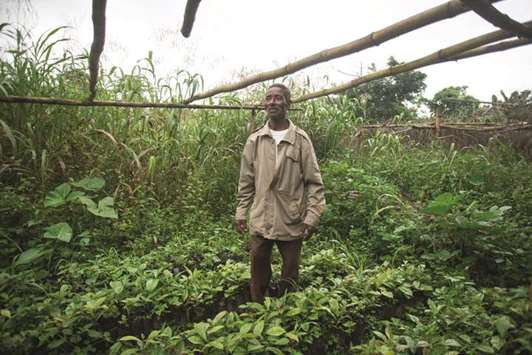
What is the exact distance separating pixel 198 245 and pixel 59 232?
1.23 meters

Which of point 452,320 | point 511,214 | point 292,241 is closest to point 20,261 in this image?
point 292,241

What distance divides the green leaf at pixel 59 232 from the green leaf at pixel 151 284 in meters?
0.98

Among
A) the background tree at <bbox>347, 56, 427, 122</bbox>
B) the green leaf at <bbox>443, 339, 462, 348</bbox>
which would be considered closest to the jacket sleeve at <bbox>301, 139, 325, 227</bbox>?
the green leaf at <bbox>443, 339, 462, 348</bbox>

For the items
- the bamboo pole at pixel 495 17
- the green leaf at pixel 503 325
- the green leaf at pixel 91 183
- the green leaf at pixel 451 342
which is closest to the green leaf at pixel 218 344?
the green leaf at pixel 451 342

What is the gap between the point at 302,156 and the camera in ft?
8.47

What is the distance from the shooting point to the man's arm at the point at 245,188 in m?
2.74

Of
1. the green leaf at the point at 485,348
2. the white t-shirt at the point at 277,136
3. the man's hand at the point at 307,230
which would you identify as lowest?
the green leaf at the point at 485,348

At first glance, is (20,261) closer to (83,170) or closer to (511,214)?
(83,170)

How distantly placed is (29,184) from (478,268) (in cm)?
449

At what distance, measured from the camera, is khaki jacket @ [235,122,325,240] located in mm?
2508

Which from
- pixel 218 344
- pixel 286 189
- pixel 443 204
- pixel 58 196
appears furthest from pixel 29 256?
pixel 443 204

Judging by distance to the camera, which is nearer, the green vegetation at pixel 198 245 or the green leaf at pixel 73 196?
the green vegetation at pixel 198 245

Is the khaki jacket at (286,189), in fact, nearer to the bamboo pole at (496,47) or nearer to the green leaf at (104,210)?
the bamboo pole at (496,47)

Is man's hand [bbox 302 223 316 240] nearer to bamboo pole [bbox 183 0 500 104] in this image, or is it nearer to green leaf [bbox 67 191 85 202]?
bamboo pole [bbox 183 0 500 104]
